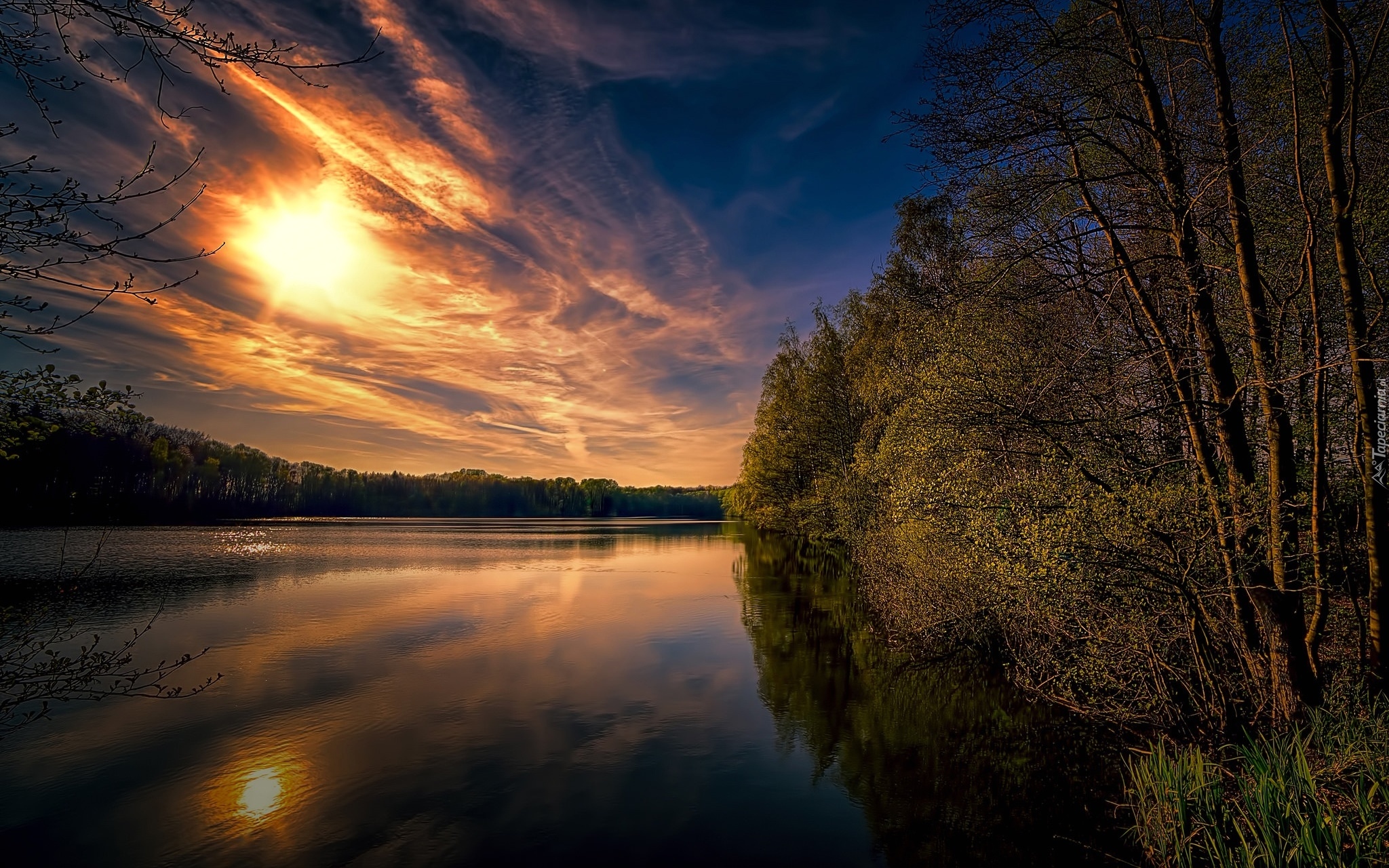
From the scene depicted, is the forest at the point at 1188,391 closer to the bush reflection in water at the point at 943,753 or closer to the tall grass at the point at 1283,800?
the tall grass at the point at 1283,800

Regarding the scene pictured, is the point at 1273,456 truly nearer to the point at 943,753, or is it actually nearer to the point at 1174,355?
the point at 1174,355

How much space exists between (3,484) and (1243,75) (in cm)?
9243

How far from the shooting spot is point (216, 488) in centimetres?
11825

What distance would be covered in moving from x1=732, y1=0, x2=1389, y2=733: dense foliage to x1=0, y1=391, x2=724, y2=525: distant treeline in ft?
35.6

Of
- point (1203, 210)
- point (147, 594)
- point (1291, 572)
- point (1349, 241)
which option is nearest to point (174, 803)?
point (1291, 572)

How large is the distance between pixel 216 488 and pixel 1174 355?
151 metres

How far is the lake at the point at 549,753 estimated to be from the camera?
7582 millimetres

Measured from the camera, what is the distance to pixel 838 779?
30.6 ft

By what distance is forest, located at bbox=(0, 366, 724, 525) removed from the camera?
526 centimetres

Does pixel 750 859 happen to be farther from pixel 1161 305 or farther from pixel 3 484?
pixel 3 484

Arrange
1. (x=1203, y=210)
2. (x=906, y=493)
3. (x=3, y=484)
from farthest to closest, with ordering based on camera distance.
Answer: (x=3, y=484) → (x=906, y=493) → (x=1203, y=210)

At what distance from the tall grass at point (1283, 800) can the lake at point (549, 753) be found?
1.20m

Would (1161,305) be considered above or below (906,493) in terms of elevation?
above

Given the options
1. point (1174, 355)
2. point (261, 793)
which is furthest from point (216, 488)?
point (1174, 355)
